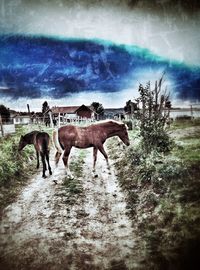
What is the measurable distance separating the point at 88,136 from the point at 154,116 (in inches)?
30.1

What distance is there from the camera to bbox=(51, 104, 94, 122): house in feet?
9.78

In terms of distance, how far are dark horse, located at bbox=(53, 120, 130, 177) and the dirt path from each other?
23 cm

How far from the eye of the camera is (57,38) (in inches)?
117

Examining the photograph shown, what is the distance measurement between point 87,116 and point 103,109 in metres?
0.19

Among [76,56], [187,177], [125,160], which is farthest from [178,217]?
[76,56]

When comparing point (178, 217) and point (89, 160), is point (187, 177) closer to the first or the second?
point (178, 217)

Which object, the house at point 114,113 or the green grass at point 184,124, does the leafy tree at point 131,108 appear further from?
the green grass at point 184,124

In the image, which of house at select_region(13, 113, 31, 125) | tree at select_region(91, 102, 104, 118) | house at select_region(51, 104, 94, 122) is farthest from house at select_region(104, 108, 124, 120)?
house at select_region(13, 113, 31, 125)

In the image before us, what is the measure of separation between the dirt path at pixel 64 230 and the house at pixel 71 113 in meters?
0.53

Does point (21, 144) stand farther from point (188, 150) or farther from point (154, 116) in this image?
point (188, 150)

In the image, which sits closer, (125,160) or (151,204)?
(151,204)

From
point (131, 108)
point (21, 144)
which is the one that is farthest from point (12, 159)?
point (131, 108)

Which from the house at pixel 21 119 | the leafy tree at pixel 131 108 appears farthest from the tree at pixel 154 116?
the house at pixel 21 119

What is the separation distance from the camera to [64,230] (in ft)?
8.63
